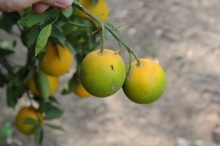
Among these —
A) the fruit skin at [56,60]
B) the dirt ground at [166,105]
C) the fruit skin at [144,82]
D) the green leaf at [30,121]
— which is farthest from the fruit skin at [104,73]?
the dirt ground at [166,105]

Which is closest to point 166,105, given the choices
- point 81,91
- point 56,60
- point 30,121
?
point 81,91

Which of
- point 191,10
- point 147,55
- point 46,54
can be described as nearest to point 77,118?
point 147,55

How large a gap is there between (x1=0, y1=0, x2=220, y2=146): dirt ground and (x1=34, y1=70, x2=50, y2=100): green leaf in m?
1.03

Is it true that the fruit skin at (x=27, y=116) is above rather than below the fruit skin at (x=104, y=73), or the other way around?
below

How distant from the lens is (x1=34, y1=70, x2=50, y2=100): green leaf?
1223 millimetres

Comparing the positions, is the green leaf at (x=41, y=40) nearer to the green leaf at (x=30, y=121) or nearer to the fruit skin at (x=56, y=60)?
the fruit skin at (x=56, y=60)

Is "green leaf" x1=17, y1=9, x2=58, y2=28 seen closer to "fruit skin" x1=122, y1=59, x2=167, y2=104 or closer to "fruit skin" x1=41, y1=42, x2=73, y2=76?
"fruit skin" x1=122, y1=59, x2=167, y2=104

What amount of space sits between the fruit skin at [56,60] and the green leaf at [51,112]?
9.9 inches

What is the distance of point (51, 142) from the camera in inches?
87.7

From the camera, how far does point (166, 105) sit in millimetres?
2494

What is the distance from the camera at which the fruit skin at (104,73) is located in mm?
638

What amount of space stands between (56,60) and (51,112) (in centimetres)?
33

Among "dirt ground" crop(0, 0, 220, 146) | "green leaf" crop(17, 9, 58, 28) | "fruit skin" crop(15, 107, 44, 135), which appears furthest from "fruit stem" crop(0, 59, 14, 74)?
"dirt ground" crop(0, 0, 220, 146)

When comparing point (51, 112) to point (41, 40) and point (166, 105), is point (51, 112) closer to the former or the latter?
point (41, 40)
